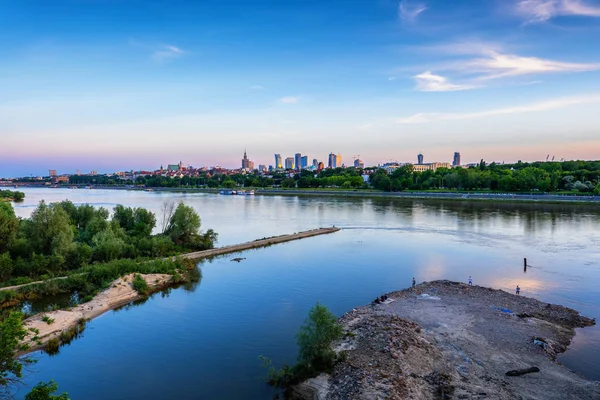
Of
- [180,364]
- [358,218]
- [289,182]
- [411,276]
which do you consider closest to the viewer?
[180,364]

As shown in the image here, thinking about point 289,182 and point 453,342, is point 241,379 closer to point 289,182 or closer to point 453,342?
point 453,342

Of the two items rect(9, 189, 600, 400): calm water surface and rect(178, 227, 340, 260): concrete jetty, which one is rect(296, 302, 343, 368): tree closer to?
rect(9, 189, 600, 400): calm water surface

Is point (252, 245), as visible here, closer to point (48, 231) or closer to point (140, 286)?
point (140, 286)

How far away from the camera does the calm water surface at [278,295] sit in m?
12.7

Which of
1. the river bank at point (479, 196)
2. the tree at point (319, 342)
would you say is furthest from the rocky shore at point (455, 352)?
the river bank at point (479, 196)

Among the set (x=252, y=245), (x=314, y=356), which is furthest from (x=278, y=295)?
(x=252, y=245)

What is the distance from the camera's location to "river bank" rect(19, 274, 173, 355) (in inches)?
588

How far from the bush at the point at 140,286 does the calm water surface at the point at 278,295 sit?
0.63 metres

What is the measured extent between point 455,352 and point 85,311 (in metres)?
14.5

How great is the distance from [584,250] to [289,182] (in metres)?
99.7

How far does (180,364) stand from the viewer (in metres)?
13.5

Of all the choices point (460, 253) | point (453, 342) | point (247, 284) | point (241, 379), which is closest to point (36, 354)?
point (241, 379)

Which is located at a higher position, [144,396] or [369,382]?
[369,382]

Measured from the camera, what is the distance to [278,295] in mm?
20484
